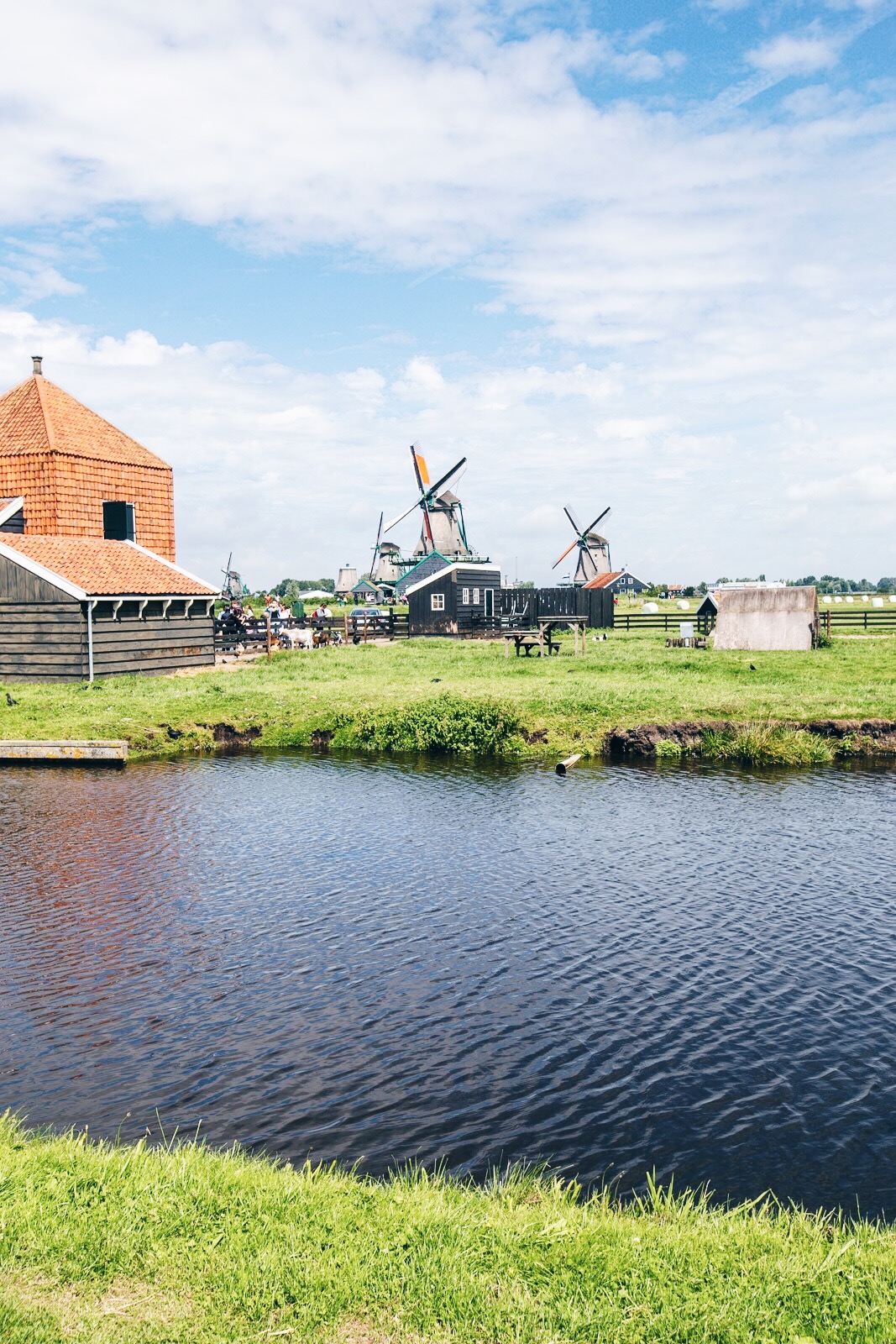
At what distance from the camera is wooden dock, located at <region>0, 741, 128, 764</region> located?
26.2m

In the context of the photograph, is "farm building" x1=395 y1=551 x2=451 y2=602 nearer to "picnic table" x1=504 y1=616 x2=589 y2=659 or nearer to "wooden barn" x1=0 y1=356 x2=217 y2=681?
"picnic table" x1=504 y1=616 x2=589 y2=659

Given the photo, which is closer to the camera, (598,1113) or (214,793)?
(598,1113)

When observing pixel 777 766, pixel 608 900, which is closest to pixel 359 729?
pixel 777 766

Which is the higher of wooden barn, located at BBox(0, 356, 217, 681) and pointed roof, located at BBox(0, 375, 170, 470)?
pointed roof, located at BBox(0, 375, 170, 470)

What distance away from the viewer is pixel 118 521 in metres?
42.0

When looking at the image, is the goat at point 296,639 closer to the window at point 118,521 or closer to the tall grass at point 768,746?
the window at point 118,521

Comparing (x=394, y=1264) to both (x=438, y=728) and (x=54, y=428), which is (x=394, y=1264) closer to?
(x=438, y=728)

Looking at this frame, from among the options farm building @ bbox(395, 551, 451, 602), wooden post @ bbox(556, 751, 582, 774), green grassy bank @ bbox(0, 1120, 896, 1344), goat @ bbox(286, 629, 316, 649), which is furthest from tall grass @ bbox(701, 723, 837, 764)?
farm building @ bbox(395, 551, 451, 602)

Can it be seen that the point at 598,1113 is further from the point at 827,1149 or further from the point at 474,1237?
the point at 474,1237

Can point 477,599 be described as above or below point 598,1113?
above

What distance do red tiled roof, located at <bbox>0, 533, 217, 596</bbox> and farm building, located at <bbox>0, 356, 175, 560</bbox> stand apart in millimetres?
956

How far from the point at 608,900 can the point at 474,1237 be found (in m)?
8.62

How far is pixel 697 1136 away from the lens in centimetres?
842

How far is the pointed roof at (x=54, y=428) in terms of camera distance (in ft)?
128
